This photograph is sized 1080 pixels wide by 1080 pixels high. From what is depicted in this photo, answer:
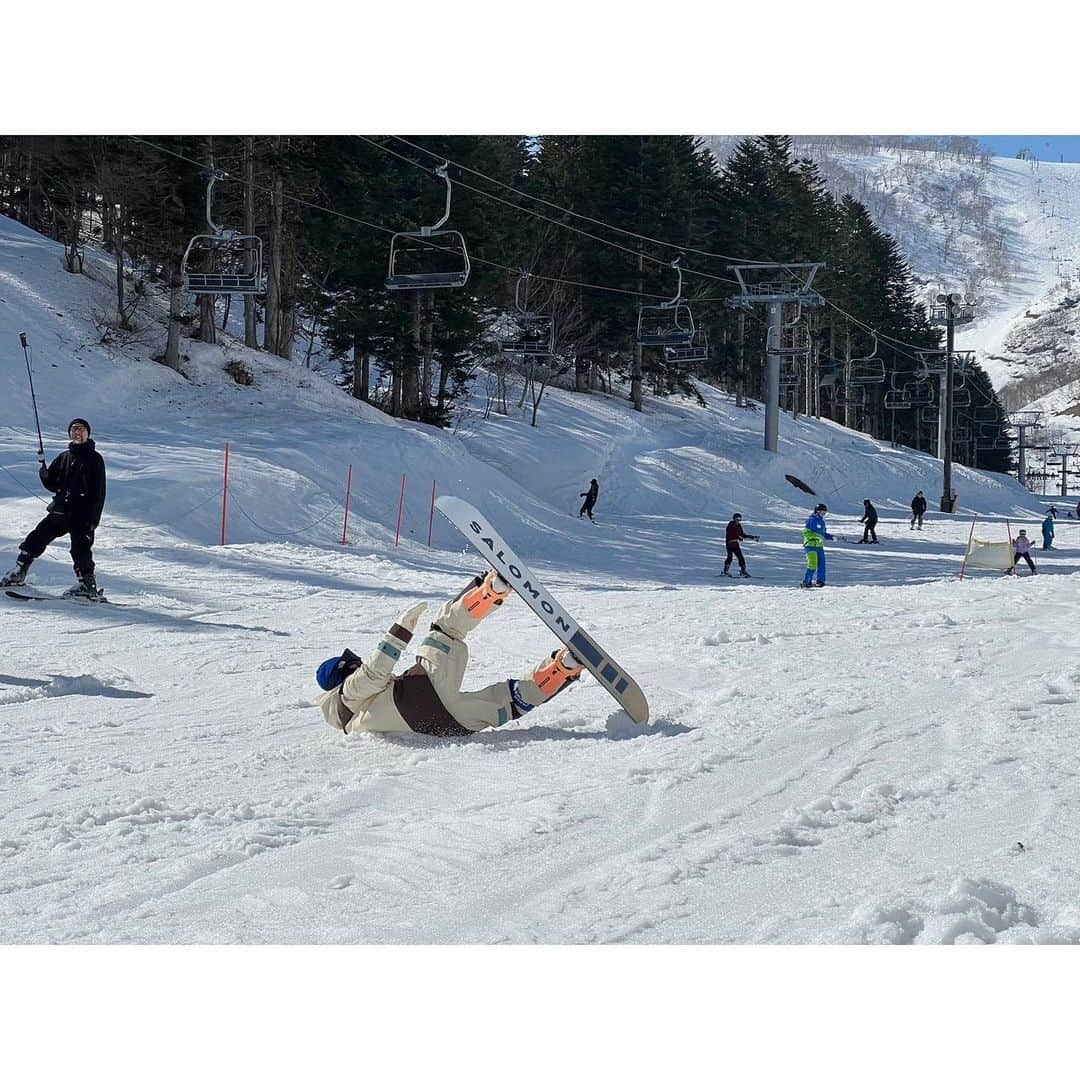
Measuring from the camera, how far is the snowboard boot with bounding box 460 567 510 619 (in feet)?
15.9

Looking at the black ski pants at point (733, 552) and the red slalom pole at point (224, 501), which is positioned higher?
the red slalom pole at point (224, 501)

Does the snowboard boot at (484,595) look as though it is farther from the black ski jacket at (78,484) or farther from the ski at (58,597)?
the ski at (58,597)

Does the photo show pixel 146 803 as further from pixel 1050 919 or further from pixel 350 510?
pixel 350 510

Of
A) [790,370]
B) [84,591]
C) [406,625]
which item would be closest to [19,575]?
[84,591]

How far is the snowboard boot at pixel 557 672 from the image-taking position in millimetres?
5102

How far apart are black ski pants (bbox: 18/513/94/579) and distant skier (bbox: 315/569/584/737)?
439cm

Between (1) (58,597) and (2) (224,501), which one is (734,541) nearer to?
(2) (224,501)

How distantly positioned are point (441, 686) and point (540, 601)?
1.78ft

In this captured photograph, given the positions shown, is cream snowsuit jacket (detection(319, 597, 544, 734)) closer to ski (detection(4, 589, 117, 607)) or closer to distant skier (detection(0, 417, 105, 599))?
distant skier (detection(0, 417, 105, 599))

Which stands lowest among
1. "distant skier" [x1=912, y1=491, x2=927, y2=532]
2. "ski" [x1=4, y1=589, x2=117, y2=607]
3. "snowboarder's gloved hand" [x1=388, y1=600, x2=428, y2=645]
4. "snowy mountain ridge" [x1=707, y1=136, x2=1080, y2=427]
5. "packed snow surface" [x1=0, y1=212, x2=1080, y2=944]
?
"distant skier" [x1=912, y1=491, x2=927, y2=532]

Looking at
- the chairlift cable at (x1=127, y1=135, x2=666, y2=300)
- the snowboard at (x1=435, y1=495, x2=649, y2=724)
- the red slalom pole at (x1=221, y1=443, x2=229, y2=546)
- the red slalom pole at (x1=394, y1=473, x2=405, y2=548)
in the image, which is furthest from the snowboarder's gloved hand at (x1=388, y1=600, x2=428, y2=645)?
the chairlift cable at (x1=127, y1=135, x2=666, y2=300)

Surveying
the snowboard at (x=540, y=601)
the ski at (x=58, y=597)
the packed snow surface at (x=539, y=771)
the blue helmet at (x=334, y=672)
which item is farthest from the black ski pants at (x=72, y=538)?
the snowboard at (x=540, y=601)

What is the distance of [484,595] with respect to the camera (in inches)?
191

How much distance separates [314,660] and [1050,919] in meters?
5.09
